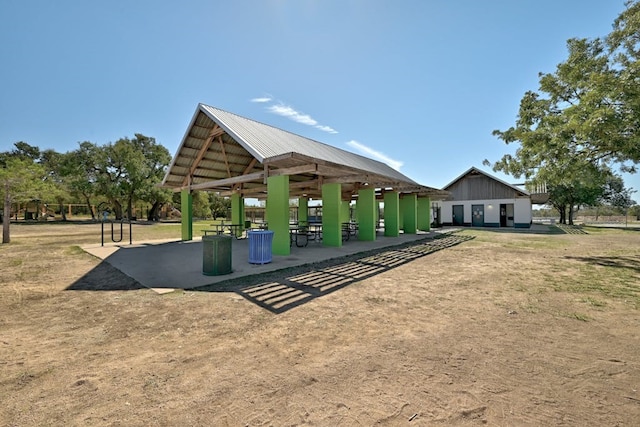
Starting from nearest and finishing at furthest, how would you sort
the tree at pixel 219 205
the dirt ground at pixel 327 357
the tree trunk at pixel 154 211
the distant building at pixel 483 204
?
the dirt ground at pixel 327 357
the distant building at pixel 483 204
the tree trunk at pixel 154 211
the tree at pixel 219 205

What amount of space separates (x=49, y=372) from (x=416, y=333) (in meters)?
3.90

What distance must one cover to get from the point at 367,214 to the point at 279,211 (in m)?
6.17

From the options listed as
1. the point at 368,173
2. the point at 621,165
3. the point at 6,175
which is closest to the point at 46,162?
the point at 6,175

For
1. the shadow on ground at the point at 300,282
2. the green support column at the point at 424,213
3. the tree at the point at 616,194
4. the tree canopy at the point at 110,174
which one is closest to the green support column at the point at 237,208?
the shadow on ground at the point at 300,282

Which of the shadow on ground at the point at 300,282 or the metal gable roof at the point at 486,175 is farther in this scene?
the metal gable roof at the point at 486,175

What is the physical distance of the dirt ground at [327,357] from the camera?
2.07 metres

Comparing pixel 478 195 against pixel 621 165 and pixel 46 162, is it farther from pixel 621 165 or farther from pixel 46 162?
pixel 46 162

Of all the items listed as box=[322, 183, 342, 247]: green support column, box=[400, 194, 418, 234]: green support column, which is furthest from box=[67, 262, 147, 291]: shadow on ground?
box=[400, 194, 418, 234]: green support column

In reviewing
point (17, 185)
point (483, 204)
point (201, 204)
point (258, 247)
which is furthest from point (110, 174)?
point (483, 204)

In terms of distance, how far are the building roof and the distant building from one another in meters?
13.3

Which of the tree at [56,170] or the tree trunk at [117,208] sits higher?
the tree at [56,170]

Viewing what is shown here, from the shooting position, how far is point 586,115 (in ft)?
29.2

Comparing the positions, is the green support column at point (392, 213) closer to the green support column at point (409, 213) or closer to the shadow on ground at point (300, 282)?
the green support column at point (409, 213)

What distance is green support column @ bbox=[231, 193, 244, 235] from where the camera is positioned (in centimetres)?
1656
